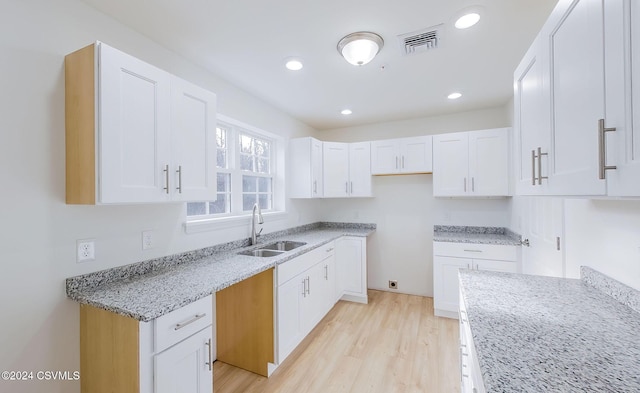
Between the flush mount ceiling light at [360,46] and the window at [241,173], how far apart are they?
1281 millimetres

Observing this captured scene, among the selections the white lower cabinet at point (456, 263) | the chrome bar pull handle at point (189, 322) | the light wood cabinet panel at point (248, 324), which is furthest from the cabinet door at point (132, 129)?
the white lower cabinet at point (456, 263)

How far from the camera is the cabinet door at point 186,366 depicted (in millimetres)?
1221

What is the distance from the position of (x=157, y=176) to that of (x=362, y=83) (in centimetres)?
197

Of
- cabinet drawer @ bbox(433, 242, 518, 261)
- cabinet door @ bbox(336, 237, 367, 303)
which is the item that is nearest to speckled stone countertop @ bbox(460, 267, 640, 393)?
cabinet drawer @ bbox(433, 242, 518, 261)

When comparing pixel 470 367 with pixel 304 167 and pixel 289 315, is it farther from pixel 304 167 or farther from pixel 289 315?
pixel 304 167

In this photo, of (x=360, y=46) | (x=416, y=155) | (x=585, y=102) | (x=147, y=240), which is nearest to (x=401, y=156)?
(x=416, y=155)

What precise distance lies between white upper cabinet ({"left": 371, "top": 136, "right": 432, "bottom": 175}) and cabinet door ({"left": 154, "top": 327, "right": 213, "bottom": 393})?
9.38 feet

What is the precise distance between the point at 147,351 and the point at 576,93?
1938 mm

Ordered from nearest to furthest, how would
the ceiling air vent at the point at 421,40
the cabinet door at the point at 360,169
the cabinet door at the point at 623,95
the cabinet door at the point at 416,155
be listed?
the cabinet door at the point at 623,95, the ceiling air vent at the point at 421,40, the cabinet door at the point at 416,155, the cabinet door at the point at 360,169

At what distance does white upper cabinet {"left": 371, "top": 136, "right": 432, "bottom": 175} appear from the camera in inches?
134

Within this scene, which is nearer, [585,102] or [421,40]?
[585,102]

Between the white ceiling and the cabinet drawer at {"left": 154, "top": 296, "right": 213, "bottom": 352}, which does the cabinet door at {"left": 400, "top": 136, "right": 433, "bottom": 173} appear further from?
the cabinet drawer at {"left": 154, "top": 296, "right": 213, "bottom": 352}

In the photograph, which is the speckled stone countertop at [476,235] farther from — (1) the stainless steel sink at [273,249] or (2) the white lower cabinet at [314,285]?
(1) the stainless steel sink at [273,249]

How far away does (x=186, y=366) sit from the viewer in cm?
134
